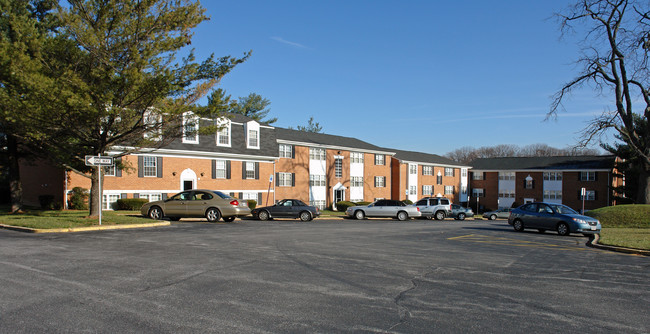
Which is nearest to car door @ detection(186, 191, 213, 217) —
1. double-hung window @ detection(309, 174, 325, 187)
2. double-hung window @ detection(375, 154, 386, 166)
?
double-hung window @ detection(309, 174, 325, 187)

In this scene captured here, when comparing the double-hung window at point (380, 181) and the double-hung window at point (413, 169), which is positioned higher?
the double-hung window at point (413, 169)

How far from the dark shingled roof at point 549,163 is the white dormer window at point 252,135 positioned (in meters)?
43.5

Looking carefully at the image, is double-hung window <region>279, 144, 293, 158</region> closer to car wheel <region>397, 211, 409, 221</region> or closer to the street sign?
car wheel <region>397, 211, 409, 221</region>

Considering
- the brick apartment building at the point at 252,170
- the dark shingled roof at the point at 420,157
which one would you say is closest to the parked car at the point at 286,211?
the brick apartment building at the point at 252,170

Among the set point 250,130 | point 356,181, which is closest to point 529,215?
point 250,130

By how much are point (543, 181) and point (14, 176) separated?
61114mm

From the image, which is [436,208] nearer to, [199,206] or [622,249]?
[199,206]

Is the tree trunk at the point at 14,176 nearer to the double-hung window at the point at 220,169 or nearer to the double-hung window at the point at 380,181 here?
the double-hung window at the point at 220,169

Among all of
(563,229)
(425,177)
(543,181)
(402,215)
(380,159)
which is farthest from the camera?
(543,181)

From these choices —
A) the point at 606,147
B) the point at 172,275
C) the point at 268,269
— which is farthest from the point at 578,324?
the point at 606,147

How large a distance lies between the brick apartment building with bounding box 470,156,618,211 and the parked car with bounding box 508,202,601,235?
3973 cm

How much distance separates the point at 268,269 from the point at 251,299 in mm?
2408

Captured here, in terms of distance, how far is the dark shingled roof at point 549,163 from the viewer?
58.1 metres

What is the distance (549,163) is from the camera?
6338cm
